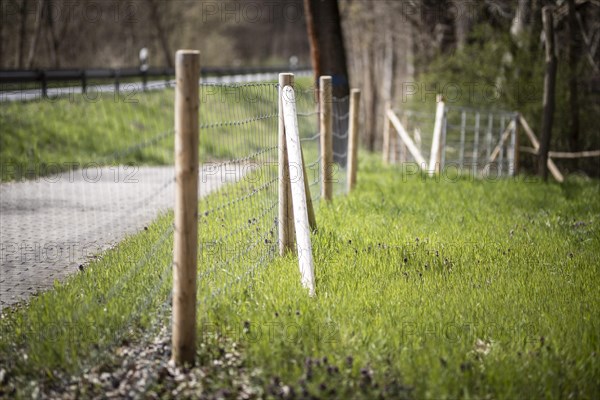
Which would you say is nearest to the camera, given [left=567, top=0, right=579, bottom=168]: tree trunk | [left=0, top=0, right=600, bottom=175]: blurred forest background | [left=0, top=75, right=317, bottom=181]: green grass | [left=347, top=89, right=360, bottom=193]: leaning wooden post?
[left=347, top=89, right=360, bottom=193]: leaning wooden post

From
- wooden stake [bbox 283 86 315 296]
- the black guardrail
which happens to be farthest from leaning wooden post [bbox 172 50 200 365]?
the black guardrail

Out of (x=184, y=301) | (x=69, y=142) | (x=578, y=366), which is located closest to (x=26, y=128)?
(x=69, y=142)

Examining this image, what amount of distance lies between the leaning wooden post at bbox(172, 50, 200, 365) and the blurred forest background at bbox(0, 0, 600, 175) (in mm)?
11977

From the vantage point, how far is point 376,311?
5.62 meters

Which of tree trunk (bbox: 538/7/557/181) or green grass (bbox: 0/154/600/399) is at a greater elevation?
tree trunk (bbox: 538/7/557/181)

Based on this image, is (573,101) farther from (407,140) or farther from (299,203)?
(299,203)

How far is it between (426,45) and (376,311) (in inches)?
757

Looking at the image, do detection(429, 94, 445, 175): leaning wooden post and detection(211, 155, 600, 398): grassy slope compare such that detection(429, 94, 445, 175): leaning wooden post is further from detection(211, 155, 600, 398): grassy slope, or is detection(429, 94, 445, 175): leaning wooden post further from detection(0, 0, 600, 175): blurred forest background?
detection(211, 155, 600, 398): grassy slope

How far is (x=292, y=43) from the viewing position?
93500 mm

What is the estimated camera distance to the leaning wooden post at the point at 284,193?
6.71 meters

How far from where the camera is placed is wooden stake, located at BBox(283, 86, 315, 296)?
616cm

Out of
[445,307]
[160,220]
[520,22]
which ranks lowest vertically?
[445,307]

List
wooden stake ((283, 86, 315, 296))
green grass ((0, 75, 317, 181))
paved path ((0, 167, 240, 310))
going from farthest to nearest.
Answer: green grass ((0, 75, 317, 181)), paved path ((0, 167, 240, 310)), wooden stake ((283, 86, 315, 296))

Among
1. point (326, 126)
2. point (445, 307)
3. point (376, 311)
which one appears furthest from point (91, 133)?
point (445, 307)
